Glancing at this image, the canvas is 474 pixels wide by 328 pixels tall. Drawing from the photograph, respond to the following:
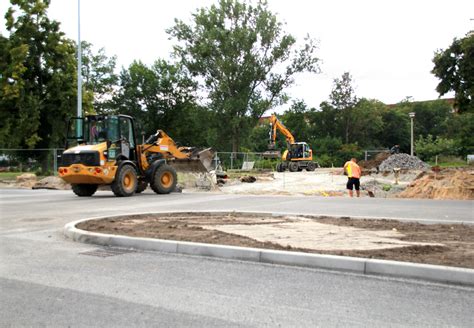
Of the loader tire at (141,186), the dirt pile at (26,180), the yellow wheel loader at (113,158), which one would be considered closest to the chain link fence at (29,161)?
the dirt pile at (26,180)

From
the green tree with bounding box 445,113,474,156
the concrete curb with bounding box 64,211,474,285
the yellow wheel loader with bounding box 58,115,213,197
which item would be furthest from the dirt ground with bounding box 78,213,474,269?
the green tree with bounding box 445,113,474,156

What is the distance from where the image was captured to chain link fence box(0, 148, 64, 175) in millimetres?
31188

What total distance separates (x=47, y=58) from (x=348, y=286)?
34.8 metres

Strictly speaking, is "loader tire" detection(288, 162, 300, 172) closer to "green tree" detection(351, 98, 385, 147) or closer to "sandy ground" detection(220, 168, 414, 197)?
"sandy ground" detection(220, 168, 414, 197)

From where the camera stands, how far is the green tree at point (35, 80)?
32.4 metres

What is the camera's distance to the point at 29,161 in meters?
32.0

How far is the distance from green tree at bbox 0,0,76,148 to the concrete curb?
91.5 feet

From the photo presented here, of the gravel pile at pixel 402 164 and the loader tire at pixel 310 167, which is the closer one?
the gravel pile at pixel 402 164

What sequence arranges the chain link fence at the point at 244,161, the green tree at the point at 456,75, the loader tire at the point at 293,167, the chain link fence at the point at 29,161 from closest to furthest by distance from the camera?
the green tree at the point at 456,75 < the chain link fence at the point at 29,161 < the chain link fence at the point at 244,161 < the loader tire at the point at 293,167

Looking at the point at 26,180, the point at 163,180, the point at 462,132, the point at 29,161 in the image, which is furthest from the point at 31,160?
the point at 462,132

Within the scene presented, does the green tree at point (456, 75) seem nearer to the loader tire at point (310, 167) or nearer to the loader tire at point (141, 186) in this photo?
the loader tire at point (310, 167)

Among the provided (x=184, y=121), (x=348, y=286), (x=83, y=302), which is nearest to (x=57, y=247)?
(x=83, y=302)

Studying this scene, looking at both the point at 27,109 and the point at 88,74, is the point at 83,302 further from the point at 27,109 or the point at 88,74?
the point at 88,74

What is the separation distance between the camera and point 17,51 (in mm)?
32125
